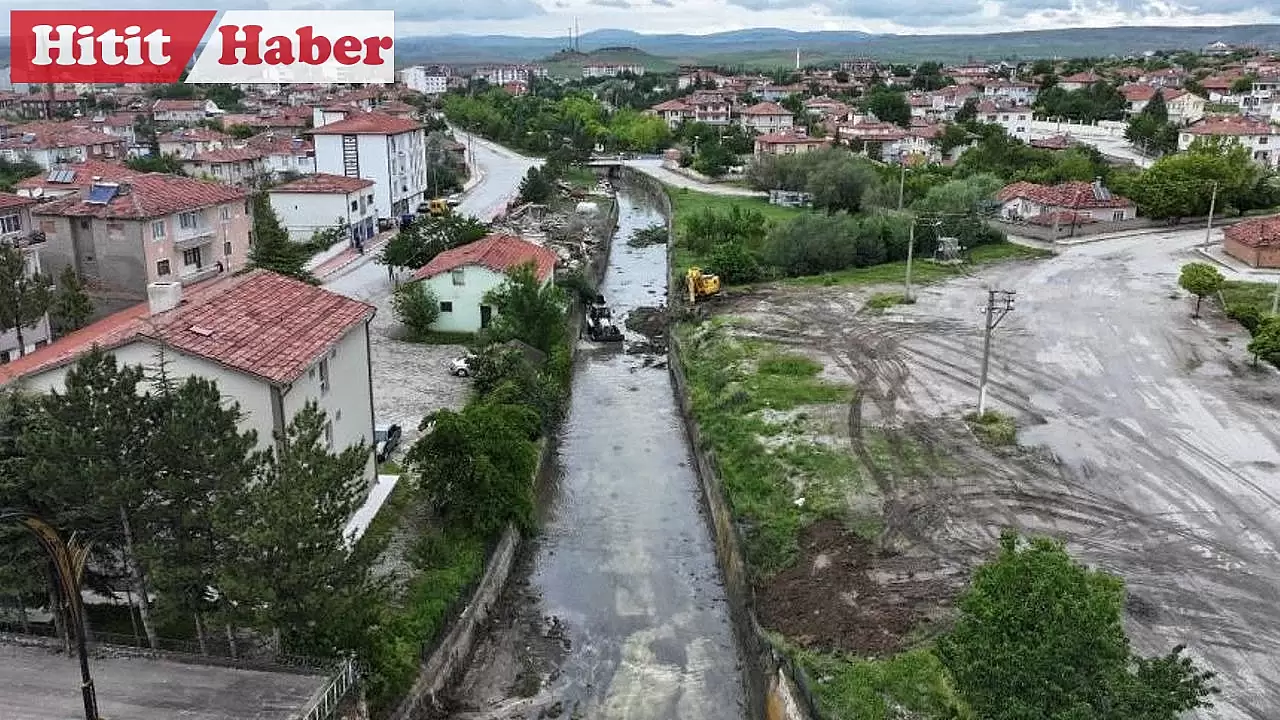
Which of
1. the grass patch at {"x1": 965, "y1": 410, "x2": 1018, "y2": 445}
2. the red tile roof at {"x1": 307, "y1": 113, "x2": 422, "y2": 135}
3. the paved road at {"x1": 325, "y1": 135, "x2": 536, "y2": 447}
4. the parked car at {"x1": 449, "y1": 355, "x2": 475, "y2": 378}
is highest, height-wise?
the red tile roof at {"x1": 307, "y1": 113, "x2": 422, "y2": 135}

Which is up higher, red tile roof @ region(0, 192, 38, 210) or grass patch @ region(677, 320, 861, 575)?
red tile roof @ region(0, 192, 38, 210)

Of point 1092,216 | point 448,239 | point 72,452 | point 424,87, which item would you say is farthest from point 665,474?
point 424,87

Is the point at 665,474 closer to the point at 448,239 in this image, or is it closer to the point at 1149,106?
the point at 448,239

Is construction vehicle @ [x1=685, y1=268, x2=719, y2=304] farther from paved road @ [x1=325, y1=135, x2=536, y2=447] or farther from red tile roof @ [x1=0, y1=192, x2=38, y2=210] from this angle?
red tile roof @ [x1=0, y1=192, x2=38, y2=210]

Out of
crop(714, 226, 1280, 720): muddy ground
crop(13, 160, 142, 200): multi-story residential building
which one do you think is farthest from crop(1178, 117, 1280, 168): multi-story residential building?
crop(13, 160, 142, 200): multi-story residential building

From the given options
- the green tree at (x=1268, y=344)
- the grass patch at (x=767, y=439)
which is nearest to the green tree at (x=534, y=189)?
the grass patch at (x=767, y=439)

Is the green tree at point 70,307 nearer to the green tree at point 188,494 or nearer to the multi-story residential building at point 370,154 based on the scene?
the green tree at point 188,494
